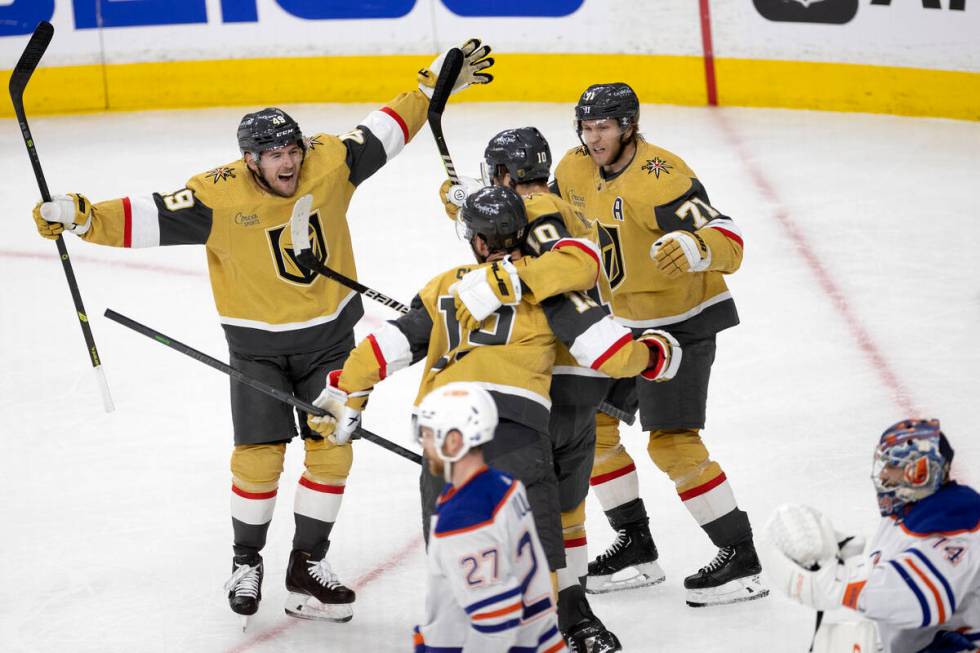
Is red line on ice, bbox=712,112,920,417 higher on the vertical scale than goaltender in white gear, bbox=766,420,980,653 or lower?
lower

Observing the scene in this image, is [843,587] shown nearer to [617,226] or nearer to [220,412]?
[617,226]

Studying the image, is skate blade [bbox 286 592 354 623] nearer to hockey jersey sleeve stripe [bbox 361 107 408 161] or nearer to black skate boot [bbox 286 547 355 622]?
black skate boot [bbox 286 547 355 622]

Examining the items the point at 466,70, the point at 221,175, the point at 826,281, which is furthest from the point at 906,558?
the point at 826,281

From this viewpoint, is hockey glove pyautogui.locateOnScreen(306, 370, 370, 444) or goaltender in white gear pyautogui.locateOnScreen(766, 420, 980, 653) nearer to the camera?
goaltender in white gear pyautogui.locateOnScreen(766, 420, 980, 653)

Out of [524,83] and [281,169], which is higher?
[281,169]

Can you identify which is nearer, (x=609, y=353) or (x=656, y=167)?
(x=609, y=353)

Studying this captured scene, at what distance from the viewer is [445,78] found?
4781mm

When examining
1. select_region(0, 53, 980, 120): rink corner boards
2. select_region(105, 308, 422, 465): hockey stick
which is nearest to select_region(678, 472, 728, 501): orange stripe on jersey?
select_region(105, 308, 422, 465): hockey stick

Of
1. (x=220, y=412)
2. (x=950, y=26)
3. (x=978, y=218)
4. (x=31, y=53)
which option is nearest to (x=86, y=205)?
(x=31, y=53)

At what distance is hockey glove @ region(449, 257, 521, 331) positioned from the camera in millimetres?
3385

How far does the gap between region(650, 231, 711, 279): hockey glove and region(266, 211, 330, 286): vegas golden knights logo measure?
0.98 metres

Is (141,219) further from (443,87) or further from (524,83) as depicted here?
(524,83)

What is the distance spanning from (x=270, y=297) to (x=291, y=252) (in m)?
0.14

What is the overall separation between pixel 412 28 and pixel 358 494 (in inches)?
216
